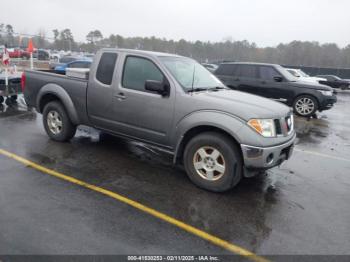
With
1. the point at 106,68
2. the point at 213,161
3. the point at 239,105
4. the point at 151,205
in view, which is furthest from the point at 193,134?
the point at 106,68

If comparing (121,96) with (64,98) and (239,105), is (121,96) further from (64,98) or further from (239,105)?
(239,105)

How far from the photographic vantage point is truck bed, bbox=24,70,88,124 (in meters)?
5.34

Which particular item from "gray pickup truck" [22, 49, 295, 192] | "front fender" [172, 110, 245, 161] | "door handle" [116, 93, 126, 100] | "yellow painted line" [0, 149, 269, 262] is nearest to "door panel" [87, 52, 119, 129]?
"gray pickup truck" [22, 49, 295, 192]

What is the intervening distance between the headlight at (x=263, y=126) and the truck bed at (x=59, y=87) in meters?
3.05

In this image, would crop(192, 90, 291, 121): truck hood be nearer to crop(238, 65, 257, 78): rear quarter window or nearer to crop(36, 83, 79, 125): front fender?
crop(36, 83, 79, 125): front fender

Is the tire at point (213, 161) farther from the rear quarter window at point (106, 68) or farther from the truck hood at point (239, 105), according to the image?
the rear quarter window at point (106, 68)

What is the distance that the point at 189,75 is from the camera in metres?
4.79

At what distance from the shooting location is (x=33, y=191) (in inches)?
152

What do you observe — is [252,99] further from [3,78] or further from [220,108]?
[3,78]

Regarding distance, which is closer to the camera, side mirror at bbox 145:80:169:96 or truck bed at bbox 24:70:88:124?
side mirror at bbox 145:80:169:96

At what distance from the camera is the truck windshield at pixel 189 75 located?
450 cm

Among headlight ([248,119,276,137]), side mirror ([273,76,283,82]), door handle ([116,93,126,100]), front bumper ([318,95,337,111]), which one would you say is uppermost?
side mirror ([273,76,283,82])

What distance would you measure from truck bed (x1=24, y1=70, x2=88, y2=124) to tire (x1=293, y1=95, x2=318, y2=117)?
813 cm

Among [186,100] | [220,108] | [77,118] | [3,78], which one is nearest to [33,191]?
[77,118]
